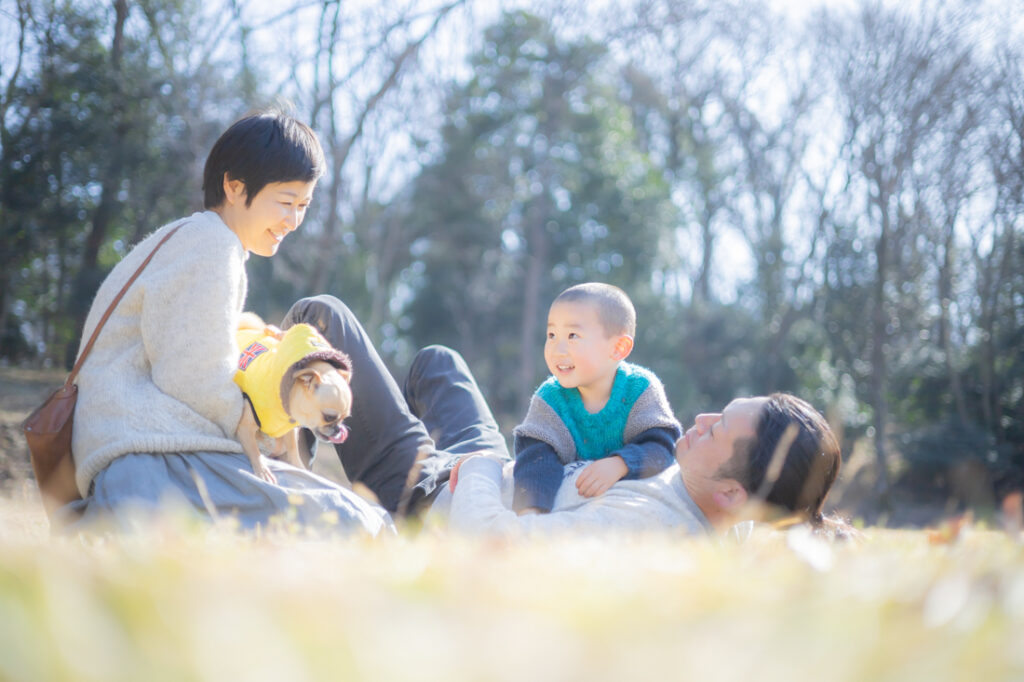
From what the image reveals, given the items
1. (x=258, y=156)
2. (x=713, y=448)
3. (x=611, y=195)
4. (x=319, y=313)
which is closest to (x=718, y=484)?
(x=713, y=448)

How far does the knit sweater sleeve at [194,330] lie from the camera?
8.03ft

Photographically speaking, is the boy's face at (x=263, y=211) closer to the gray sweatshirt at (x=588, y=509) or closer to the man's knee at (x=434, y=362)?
the gray sweatshirt at (x=588, y=509)

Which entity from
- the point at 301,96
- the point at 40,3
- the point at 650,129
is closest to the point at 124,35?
the point at 40,3

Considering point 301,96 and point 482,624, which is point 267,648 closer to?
point 482,624

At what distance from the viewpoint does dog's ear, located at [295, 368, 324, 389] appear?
2369 millimetres

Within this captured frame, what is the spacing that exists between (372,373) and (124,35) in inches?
413

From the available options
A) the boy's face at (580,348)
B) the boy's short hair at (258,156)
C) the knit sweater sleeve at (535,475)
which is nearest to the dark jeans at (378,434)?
the knit sweater sleeve at (535,475)

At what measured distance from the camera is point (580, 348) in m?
3.36

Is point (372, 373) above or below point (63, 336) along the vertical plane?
above

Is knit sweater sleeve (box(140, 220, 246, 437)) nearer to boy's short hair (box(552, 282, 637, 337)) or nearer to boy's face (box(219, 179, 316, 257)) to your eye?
boy's face (box(219, 179, 316, 257))

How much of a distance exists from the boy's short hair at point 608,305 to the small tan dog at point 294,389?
4.13 ft

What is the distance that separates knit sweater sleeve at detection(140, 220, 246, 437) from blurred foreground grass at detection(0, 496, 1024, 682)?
1219mm

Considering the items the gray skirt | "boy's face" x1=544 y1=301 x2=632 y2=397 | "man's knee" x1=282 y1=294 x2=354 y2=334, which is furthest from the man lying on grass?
"man's knee" x1=282 y1=294 x2=354 y2=334

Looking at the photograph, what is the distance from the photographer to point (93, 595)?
36.2 inches
